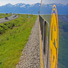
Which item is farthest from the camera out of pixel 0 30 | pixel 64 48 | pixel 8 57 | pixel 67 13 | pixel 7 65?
pixel 0 30

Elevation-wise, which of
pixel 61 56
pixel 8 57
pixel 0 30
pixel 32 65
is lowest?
pixel 0 30

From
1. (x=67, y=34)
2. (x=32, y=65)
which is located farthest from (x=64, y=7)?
(x=32, y=65)

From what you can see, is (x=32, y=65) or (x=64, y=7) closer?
(x=64, y=7)

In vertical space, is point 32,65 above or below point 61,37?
below

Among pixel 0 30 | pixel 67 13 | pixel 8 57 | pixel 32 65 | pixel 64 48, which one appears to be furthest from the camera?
pixel 0 30

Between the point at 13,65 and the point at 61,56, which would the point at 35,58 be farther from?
the point at 61,56

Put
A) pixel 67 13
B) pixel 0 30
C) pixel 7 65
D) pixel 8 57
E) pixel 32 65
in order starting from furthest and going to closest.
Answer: pixel 0 30, pixel 8 57, pixel 7 65, pixel 32 65, pixel 67 13

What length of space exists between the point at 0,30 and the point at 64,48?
24.2 meters

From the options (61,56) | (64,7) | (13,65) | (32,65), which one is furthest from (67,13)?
(13,65)

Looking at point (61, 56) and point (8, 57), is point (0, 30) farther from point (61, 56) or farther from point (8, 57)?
point (61, 56)

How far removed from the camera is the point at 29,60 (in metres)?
7.59

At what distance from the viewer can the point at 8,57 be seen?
29.4 feet

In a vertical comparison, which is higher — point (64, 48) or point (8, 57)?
point (64, 48)

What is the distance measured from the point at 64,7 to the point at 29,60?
6547mm
